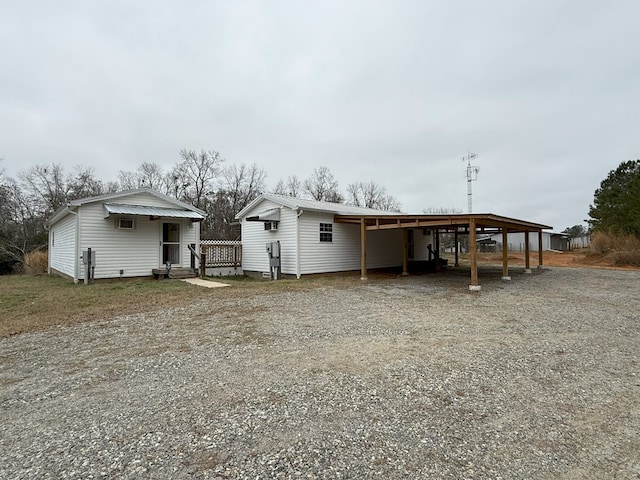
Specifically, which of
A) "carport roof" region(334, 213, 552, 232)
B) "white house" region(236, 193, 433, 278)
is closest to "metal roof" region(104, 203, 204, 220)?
"white house" region(236, 193, 433, 278)

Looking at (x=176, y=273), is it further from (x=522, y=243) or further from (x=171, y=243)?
(x=522, y=243)

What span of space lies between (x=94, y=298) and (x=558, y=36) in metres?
15.9

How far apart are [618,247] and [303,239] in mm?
21183

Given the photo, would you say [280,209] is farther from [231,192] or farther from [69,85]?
[231,192]

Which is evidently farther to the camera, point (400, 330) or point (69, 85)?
point (69, 85)

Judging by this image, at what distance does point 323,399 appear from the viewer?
9.53 feet

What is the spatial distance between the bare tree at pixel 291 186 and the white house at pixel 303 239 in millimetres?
21952

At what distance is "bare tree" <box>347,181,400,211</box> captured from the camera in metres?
42.0

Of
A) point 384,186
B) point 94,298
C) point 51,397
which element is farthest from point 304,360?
point 384,186

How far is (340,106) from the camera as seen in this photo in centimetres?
1725

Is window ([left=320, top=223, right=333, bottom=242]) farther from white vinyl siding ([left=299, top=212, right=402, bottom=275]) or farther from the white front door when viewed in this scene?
the white front door

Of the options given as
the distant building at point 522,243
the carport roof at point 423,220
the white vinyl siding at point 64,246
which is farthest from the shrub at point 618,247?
the white vinyl siding at point 64,246

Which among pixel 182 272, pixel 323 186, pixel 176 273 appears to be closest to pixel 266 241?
pixel 182 272

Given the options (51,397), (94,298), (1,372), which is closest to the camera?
(51,397)
